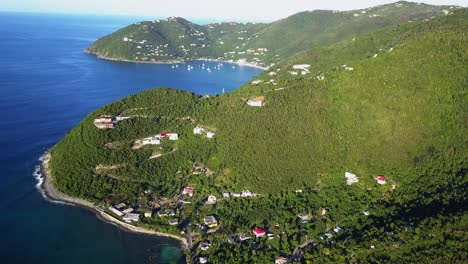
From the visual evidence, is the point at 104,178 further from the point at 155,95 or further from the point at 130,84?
the point at 130,84

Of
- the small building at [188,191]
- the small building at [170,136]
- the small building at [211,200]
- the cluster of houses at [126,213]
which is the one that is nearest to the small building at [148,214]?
the cluster of houses at [126,213]

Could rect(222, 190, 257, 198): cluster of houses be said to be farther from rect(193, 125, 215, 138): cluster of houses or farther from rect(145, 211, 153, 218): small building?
rect(193, 125, 215, 138): cluster of houses

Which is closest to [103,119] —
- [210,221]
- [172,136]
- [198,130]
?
[172,136]

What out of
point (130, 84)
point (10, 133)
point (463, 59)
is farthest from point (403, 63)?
point (130, 84)

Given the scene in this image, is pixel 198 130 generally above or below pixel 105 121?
below

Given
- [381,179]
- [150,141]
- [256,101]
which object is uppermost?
[256,101]

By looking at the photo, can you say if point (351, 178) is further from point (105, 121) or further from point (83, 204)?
point (105, 121)

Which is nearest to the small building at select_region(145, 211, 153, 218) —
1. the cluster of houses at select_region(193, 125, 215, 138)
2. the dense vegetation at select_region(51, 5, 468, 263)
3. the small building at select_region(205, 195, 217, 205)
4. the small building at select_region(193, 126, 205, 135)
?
the dense vegetation at select_region(51, 5, 468, 263)
